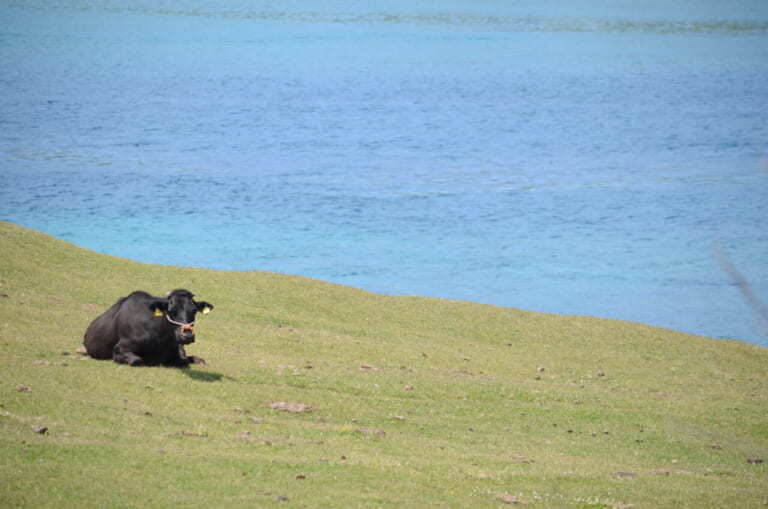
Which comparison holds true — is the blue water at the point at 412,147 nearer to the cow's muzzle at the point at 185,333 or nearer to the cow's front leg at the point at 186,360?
the cow's muzzle at the point at 185,333

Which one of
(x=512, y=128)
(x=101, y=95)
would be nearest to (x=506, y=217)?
(x=512, y=128)

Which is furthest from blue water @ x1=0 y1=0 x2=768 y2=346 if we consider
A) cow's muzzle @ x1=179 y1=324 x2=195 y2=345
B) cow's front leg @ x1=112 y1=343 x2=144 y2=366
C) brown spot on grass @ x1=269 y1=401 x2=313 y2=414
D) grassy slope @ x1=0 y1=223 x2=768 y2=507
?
cow's front leg @ x1=112 y1=343 x2=144 y2=366

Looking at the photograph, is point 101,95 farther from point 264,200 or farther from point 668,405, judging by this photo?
point 668,405

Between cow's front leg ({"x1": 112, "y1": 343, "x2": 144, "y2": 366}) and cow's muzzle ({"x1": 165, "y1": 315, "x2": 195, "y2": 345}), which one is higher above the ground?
cow's muzzle ({"x1": 165, "y1": 315, "x2": 195, "y2": 345})

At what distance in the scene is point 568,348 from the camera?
25438 millimetres

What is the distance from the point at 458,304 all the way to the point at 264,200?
31602 mm

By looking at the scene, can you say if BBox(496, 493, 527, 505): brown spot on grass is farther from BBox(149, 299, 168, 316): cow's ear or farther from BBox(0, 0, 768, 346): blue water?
BBox(149, 299, 168, 316): cow's ear

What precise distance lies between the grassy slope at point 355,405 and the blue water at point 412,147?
534 cm

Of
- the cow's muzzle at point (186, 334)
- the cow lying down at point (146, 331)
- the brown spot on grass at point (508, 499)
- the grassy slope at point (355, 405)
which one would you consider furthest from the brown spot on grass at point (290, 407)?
the brown spot on grass at point (508, 499)

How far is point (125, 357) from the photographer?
647 inches

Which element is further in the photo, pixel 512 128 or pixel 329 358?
pixel 512 128

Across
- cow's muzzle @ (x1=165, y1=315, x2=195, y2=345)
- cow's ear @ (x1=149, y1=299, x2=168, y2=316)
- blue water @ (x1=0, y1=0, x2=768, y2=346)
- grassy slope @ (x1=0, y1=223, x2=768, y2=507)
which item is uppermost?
cow's ear @ (x1=149, y1=299, x2=168, y2=316)

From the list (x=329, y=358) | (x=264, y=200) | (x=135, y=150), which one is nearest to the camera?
(x=329, y=358)

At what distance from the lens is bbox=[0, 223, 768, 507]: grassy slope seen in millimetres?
11609
